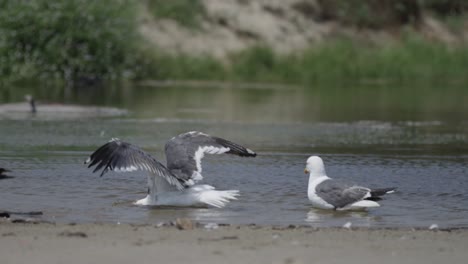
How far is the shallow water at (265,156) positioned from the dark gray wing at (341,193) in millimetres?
161

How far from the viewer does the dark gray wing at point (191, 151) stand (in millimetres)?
10789

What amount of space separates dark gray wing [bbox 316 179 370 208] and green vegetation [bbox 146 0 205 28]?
89.3 ft

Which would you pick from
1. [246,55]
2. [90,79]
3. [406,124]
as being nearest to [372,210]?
[406,124]

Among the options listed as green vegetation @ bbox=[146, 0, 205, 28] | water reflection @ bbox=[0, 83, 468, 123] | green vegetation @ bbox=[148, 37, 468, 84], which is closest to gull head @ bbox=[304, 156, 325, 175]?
water reflection @ bbox=[0, 83, 468, 123]

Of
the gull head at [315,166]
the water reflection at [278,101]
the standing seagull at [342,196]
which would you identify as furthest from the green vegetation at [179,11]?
the standing seagull at [342,196]

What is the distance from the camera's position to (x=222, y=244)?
8.10 metres

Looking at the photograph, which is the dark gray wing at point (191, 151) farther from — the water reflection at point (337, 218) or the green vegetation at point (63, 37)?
the green vegetation at point (63, 37)

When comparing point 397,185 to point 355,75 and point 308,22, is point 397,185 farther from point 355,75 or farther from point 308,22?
point 308,22

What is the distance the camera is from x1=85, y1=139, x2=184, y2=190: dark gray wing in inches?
405

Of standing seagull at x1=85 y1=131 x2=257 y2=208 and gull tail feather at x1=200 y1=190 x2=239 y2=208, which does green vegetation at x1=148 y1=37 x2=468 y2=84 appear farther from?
gull tail feather at x1=200 y1=190 x2=239 y2=208

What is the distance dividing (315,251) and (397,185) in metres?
4.69

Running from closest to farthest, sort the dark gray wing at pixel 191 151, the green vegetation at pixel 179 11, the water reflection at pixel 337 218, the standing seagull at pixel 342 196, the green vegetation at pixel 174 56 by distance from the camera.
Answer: the water reflection at pixel 337 218, the standing seagull at pixel 342 196, the dark gray wing at pixel 191 151, the green vegetation at pixel 174 56, the green vegetation at pixel 179 11

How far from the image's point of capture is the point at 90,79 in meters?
30.5

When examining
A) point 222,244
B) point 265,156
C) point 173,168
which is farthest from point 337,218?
point 265,156
